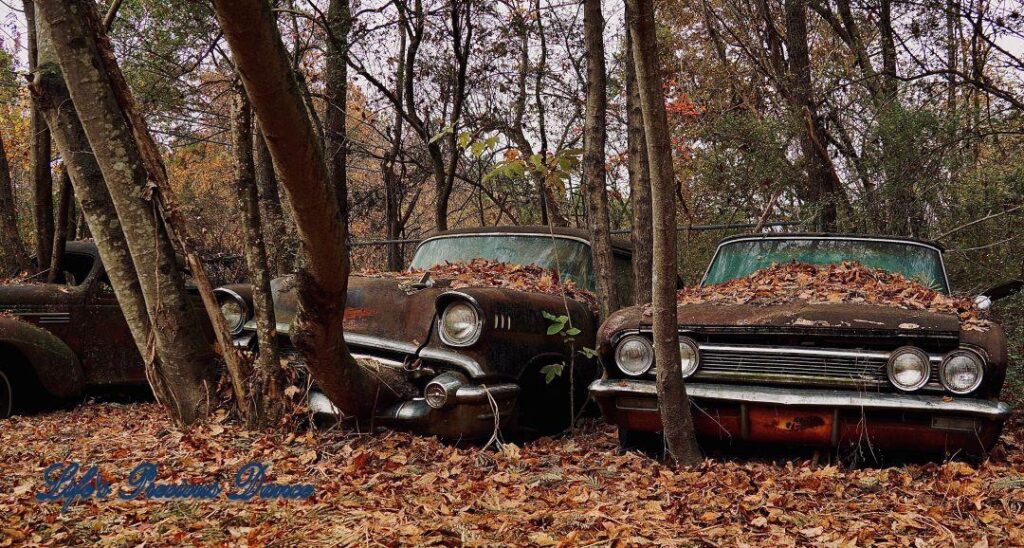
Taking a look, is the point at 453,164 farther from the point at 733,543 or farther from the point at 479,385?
the point at 733,543

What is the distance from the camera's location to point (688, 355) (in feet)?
14.9

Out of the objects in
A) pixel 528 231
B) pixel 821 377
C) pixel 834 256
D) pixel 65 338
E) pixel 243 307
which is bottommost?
pixel 821 377

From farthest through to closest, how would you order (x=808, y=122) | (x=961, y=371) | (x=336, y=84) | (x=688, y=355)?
(x=336, y=84) → (x=808, y=122) → (x=688, y=355) → (x=961, y=371)

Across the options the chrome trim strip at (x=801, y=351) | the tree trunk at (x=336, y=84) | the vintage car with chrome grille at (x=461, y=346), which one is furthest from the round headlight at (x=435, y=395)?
the tree trunk at (x=336, y=84)

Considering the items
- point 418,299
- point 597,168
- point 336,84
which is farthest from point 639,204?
point 336,84

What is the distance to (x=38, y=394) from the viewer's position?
645 cm

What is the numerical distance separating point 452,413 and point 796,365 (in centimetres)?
193

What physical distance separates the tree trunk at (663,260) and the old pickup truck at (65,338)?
4665 mm

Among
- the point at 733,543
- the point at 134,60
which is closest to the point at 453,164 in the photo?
the point at 134,60

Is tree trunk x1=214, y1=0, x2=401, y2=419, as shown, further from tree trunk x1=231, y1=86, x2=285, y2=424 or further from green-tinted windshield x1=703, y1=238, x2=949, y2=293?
green-tinted windshield x1=703, y1=238, x2=949, y2=293

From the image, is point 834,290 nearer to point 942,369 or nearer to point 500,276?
point 942,369

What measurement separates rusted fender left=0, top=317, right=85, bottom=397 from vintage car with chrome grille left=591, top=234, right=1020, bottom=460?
14.0 feet

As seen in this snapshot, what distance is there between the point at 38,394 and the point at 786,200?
10.1m

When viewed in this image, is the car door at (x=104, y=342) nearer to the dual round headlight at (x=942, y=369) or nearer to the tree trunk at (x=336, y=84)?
the tree trunk at (x=336, y=84)
